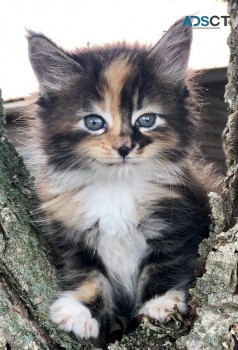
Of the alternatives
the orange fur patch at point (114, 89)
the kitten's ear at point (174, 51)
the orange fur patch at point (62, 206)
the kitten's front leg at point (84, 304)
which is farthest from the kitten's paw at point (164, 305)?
the kitten's ear at point (174, 51)

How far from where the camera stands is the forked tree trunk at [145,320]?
142cm

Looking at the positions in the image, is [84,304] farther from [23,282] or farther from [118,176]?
[118,176]

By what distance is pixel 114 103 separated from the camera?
1754mm

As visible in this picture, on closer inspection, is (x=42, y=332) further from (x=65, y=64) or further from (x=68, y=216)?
(x=65, y=64)

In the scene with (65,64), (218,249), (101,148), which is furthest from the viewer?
(65,64)

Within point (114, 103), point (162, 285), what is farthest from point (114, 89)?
point (162, 285)

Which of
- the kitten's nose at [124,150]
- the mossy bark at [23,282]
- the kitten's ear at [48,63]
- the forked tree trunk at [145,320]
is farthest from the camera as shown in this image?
the kitten's ear at [48,63]

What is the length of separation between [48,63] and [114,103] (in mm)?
287

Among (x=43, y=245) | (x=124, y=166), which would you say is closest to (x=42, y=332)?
(x=43, y=245)

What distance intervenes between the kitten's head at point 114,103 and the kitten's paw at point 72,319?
0.43m

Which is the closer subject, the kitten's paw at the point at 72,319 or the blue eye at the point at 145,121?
the kitten's paw at the point at 72,319

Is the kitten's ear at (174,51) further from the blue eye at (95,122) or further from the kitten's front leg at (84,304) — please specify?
the kitten's front leg at (84,304)

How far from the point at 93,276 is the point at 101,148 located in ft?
1.44

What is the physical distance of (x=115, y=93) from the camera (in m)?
1.76
